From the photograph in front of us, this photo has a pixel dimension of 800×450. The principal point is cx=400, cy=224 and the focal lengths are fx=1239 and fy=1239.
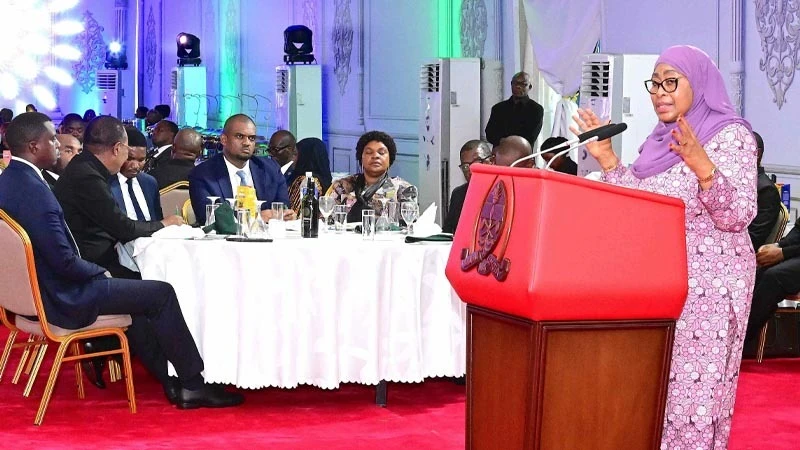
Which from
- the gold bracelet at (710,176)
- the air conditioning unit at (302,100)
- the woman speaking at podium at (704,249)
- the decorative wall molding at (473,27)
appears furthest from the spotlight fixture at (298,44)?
the gold bracelet at (710,176)

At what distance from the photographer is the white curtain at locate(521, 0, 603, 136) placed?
9.77 m

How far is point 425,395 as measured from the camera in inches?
220

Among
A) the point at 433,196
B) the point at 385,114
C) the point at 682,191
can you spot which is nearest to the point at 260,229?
the point at 682,191

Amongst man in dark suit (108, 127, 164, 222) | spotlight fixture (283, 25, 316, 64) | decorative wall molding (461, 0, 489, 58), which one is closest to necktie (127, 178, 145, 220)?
man in dark suit (108, 127, 164, 222)

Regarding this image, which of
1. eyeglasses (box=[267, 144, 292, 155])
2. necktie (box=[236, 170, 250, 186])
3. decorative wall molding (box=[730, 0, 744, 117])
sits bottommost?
necktie (box=[236, 170, 250, 186])

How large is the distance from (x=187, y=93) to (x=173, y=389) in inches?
554

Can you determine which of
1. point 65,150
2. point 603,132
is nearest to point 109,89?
point 65,150

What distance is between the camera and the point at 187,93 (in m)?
18.9

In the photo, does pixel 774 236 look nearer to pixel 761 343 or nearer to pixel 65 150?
pixel 761 343

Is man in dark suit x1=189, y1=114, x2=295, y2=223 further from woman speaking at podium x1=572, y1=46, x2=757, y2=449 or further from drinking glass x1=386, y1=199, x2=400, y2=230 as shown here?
woman speaking at podium x1=572, y1=46, x2=757, y2=449

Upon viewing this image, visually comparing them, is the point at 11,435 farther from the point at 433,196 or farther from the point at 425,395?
the point at 433,196

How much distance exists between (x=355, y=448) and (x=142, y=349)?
130 cm

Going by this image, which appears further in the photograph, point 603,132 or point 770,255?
point 770,255

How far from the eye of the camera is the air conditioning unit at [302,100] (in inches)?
560
